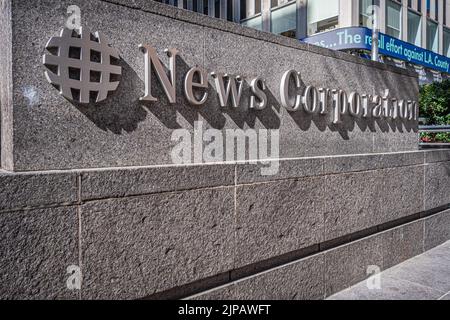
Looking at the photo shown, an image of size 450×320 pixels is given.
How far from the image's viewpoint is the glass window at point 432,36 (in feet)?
86.9

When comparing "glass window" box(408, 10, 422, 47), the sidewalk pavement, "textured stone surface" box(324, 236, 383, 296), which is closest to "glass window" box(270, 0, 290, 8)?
"glass window" box(408, 10, 422, 47)

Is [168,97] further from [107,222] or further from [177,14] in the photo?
[107,222]

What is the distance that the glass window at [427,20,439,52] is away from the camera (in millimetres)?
26484

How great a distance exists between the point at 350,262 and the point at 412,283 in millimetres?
877

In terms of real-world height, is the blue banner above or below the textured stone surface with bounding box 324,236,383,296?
above

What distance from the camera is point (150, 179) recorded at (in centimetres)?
302

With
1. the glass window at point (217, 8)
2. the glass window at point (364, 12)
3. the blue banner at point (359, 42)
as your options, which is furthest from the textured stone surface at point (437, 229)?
the glass window at point (217, 8)

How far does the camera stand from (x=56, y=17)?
2840mm

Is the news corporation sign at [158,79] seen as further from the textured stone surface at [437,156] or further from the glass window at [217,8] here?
the glass window at [217,8]

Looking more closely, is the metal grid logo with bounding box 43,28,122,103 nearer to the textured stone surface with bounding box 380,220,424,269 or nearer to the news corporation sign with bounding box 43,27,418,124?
the news corporation sign with bounding box 43,27,418,124

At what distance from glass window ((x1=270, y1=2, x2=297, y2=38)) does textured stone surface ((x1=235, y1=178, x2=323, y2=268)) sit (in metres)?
19.1

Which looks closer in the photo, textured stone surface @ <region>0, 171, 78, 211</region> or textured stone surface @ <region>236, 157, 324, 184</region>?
textured stone surface @ <region>0, 171, 78, 211</region>

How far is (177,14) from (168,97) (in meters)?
0.81

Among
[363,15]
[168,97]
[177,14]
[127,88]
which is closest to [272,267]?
[168,97]
